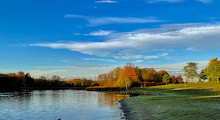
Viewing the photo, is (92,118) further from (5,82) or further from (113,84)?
(5,82)

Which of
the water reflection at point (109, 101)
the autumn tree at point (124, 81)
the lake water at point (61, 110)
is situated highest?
the autumn tree at point (124, 81)

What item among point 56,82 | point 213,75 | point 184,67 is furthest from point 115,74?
point 56,82

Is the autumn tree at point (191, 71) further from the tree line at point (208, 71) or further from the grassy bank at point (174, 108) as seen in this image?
the grassy bank at point (174, 108)

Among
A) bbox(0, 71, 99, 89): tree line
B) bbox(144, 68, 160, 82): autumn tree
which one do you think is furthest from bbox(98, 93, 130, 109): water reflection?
bbox(0, 71, 99, 89): tree line

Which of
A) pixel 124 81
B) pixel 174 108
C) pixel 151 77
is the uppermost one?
pixel 151 77

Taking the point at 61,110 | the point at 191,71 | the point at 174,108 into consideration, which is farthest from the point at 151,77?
the point at 174,108

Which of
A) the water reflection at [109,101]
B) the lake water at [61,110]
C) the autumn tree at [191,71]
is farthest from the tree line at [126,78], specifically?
the lake water at [61,110]

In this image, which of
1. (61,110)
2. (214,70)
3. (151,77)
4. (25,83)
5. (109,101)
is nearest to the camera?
(61,110)

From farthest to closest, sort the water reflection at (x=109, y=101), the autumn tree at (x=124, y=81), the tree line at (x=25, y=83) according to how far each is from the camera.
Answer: the tree line at (x=25, y=83) → the autumn tree at (x=124, y=81) → the water reflection at (x=109, y=101)

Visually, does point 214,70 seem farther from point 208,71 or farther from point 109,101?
point 109,101

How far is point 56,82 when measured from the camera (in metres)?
196

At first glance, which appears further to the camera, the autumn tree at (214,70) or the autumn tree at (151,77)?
the autumn tree at (151,77)

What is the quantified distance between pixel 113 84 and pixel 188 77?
48.2 meters

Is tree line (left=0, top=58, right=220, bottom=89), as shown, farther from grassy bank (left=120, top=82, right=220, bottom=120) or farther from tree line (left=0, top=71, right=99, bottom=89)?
grassy bank (left=120, top=82, right=220, bottom=120)
